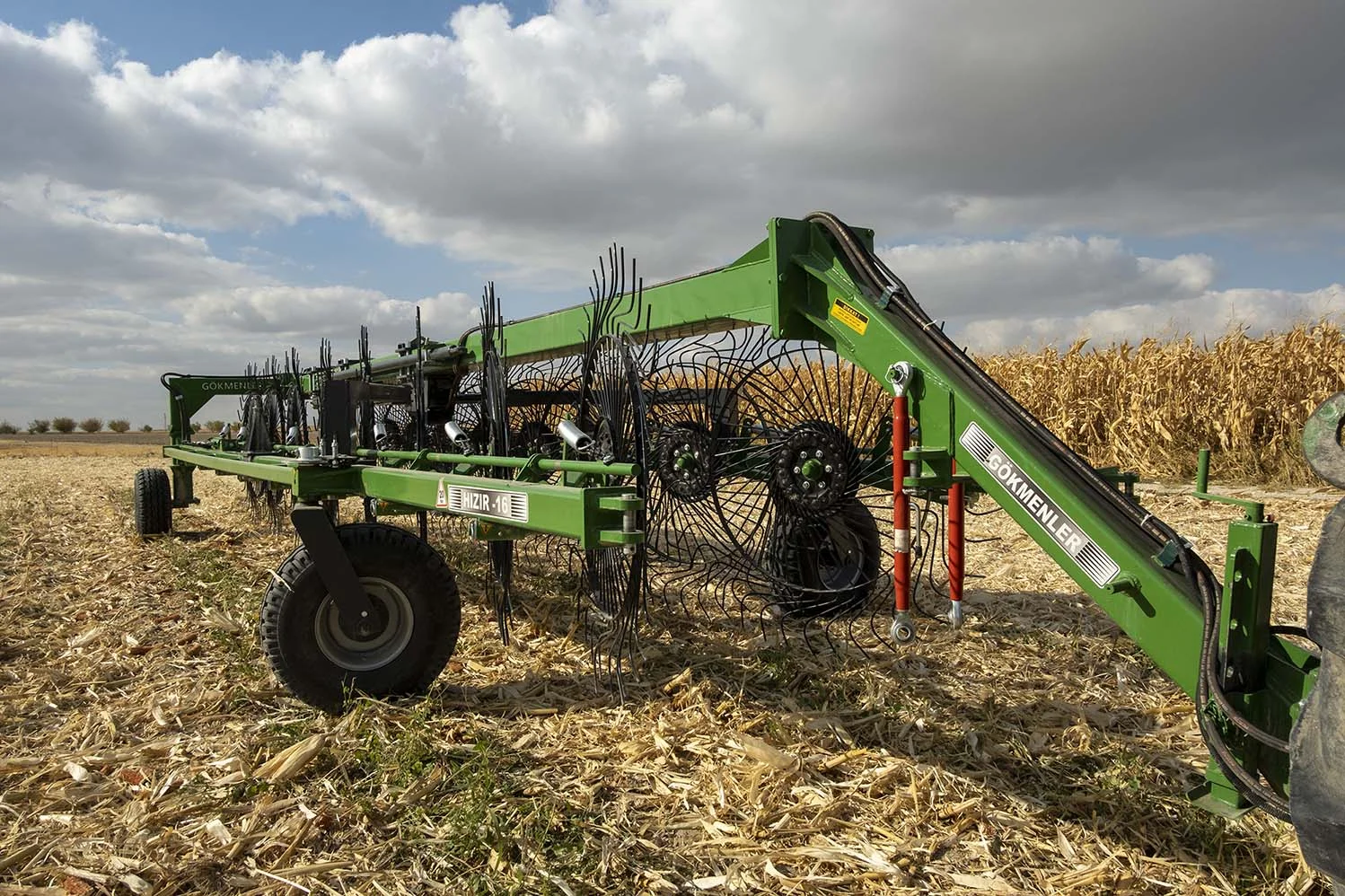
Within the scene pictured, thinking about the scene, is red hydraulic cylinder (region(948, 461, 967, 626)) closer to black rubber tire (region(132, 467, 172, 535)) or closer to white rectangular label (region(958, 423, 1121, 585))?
white rectangular label (region(958, 423, 1121, 585))

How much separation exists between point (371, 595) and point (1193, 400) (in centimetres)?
1094

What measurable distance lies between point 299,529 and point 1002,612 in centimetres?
418

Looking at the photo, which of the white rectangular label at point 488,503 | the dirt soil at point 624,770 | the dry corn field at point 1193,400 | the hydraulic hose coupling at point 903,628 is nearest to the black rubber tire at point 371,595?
the dirt soil at point 624,770

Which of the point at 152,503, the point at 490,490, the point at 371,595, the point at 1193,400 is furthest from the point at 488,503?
the point at 1193,400

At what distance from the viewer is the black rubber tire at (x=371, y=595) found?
351 centimetres

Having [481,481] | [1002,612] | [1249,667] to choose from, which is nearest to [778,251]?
[481,481]

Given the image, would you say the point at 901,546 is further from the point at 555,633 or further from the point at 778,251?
the point at 555,633

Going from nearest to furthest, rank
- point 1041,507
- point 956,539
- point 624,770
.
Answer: point 1041,507
point 624,770
point 956,539

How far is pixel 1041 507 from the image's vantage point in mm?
2650

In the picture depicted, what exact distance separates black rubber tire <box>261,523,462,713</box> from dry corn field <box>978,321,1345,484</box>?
10.4 metres

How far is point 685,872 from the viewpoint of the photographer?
2.50 m

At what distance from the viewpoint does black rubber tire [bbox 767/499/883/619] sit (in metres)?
4.60

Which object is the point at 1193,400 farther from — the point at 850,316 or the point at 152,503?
the point at 152,503

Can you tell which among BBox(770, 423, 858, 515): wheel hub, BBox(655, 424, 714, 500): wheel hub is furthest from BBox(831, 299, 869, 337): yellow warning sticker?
BBox(655, 424, 714, 500): wheel hub
